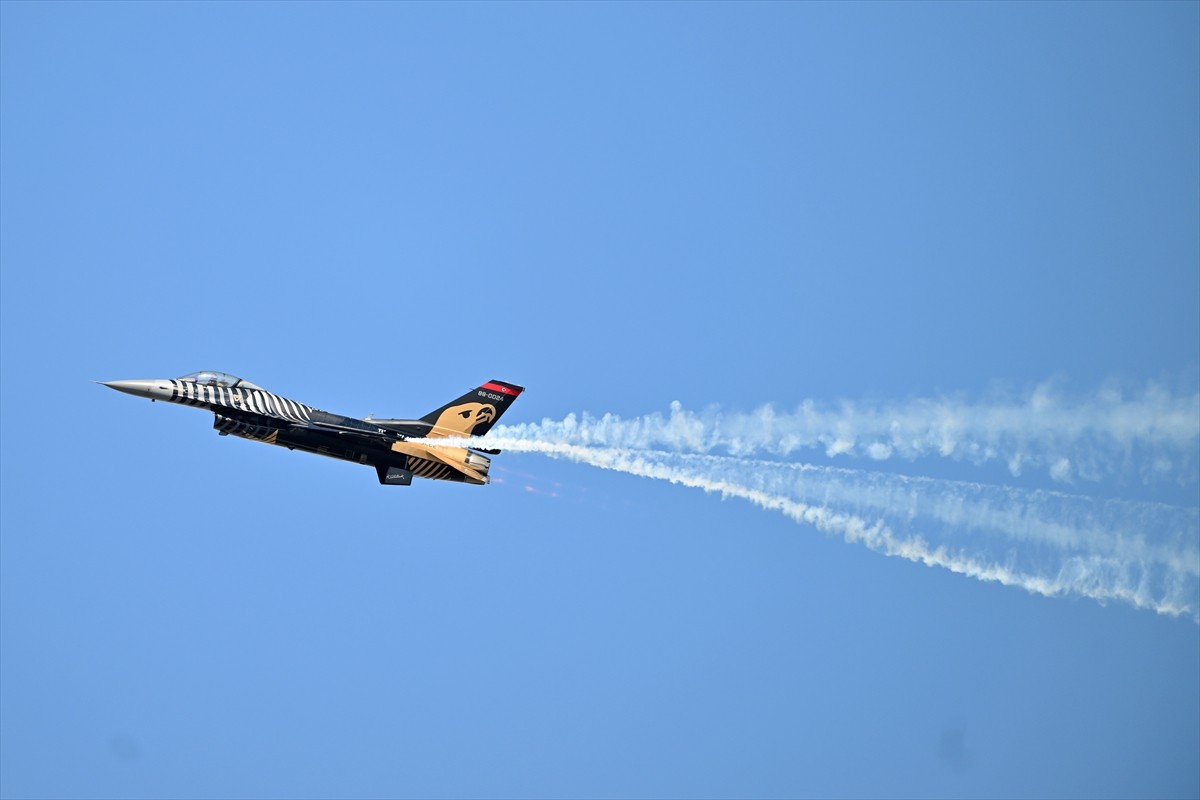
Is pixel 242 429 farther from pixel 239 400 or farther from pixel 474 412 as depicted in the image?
pixel 474 412

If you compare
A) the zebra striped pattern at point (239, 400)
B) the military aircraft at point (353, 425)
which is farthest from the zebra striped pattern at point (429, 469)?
the zebra striped pattern at point (239, 400)

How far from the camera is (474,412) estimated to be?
2628 inches

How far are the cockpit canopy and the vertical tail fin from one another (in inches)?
280

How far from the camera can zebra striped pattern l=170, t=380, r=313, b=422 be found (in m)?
61.5

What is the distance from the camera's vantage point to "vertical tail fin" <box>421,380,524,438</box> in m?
66.3

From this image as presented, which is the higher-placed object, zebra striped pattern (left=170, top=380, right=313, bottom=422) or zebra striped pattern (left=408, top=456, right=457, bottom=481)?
zebra striped pattern (left=170, top=380, right=313, bottom=422)

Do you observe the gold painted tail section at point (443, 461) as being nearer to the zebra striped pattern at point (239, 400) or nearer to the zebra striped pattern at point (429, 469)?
the zebra striped pattern at point (429, 469)

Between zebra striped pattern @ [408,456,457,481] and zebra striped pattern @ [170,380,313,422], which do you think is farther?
zebra striped pattern @ [408,456,457,481]

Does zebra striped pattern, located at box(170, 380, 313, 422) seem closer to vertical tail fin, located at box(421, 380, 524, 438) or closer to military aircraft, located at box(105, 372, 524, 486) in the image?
military aircraft, located at box(105, 372, 524, 486)

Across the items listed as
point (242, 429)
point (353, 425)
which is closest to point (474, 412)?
point (353, 425)

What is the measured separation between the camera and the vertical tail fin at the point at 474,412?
66312 mm

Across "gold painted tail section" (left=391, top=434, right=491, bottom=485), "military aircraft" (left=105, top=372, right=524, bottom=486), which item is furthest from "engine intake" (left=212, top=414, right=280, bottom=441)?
"gold painted tail section" (left=391, top=434, right=491, bottom=485)

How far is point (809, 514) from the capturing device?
64438 millimetres

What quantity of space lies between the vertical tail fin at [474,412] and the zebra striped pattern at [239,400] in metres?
5.23
